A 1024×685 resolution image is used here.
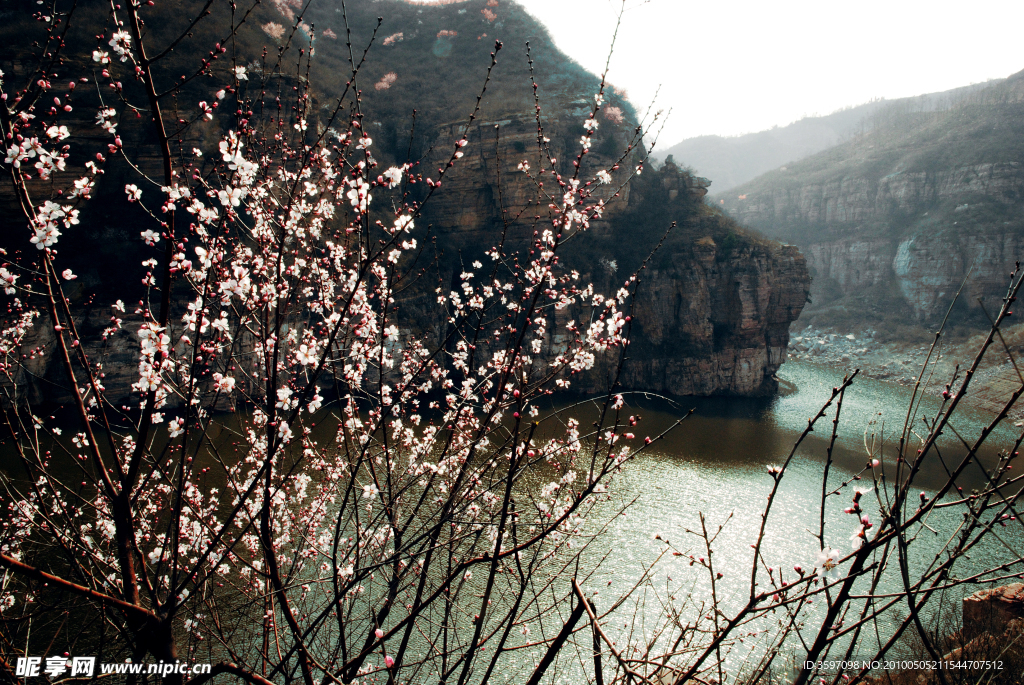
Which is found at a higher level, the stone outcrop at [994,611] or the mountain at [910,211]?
the mountain at [910,211]

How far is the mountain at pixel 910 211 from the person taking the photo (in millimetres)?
49188

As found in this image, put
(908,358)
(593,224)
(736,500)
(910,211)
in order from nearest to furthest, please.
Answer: (736,500), (593,224), (908,358), (910,211)

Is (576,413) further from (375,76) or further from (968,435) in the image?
(375,76)

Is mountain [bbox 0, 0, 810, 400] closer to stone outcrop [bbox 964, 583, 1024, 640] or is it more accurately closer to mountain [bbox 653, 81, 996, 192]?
stone outcrop [bbox 964, 583, 1024, 640]

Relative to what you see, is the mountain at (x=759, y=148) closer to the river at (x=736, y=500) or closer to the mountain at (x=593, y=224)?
the mountain at (x=593, y=224)

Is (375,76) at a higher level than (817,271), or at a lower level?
higher

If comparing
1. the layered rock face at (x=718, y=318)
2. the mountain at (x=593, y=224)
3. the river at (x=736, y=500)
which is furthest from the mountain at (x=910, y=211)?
the river at (x=736, y=500)

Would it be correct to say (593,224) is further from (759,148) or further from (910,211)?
(759,148)

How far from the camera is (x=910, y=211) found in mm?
60094

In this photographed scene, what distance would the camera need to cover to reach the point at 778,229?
2926 inches

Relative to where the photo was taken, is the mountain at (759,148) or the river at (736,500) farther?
the mountain at (759,148)

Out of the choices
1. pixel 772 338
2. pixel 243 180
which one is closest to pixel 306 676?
pixel 243 180

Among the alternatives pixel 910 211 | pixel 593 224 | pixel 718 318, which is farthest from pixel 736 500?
pixel 910 211

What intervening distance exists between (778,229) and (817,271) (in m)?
10.7
